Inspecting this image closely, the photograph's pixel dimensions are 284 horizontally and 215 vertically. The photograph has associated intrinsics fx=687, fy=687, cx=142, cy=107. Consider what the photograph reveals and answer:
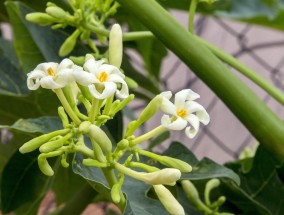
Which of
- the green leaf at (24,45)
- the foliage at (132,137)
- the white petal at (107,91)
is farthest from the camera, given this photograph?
the green leaf at (24,45)

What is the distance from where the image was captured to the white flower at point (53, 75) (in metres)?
0.37

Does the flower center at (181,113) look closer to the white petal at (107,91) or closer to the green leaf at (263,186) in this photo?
the white petal at (107,91)

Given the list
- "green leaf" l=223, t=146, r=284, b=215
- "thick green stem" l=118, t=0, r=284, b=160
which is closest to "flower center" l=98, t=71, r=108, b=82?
"thick green stem" l=118, t=0, r=284, b=160

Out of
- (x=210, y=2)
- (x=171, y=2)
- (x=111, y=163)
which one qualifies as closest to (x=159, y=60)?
(x=171, y=2)

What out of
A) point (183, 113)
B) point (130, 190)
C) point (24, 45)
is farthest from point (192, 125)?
point (24, 45)

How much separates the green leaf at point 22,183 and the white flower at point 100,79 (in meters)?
0.18

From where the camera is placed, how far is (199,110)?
392 mm

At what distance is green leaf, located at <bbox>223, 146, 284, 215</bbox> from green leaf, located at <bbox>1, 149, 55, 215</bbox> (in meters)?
0.16

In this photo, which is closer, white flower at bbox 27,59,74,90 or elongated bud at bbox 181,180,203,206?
white flower at bbox 27,59,74,90

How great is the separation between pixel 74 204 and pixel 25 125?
152 millimetres

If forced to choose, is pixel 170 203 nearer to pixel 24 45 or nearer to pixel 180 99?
pixel 180 99

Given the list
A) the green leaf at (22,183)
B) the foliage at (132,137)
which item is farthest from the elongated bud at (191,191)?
the green leaf at (22,183)

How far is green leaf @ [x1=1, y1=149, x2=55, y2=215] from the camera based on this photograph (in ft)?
1.79

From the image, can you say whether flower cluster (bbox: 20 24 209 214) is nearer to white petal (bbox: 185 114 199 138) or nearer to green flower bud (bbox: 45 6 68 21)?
white petal (bbox: 185 114 199 138)
